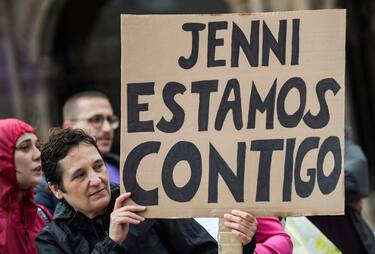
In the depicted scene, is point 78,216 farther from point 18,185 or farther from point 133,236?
point 18,185

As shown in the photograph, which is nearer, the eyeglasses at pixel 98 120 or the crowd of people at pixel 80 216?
the crowd of people at pixel 80 216

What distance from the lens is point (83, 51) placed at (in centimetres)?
1140

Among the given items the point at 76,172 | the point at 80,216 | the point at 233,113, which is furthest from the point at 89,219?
the point at 233,113

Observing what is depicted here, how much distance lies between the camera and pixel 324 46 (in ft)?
10.2

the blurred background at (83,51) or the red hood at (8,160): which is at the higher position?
the blurred background at (83,51)

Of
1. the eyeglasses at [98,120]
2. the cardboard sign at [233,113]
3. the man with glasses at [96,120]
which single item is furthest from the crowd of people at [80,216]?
the eyeglasses at [98,120]

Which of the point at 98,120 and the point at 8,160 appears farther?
the point at 98,120

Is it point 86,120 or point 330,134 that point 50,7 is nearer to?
point 86,120

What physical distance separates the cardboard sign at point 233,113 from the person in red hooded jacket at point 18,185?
732mm

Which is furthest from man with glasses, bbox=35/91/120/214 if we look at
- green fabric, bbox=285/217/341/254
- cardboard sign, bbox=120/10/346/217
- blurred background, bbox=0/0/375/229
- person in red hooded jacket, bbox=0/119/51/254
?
blurred background, bbox=0/0/375/229

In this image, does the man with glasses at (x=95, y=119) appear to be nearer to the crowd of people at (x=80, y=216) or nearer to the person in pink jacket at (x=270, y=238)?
the crowd of people at (x=80, y=216)

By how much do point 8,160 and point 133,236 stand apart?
81 centimetres

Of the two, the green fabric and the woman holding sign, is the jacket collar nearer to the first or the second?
the woman holding sign

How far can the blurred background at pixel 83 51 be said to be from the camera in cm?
985
